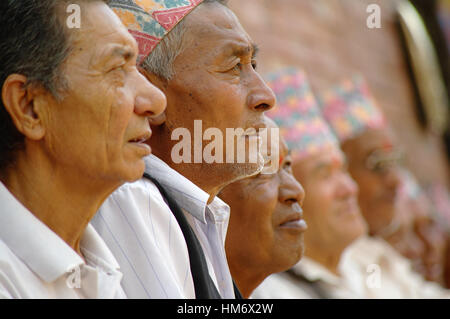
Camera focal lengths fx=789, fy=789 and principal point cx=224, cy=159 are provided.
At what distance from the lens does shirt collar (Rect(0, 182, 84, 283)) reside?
5.03 feet

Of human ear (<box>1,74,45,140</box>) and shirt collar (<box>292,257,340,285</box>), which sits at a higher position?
human ear (<box>1,74,45,140</box>)

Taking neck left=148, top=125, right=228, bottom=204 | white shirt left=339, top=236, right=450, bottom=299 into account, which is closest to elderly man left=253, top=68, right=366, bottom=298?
white shirt left=339, top=236, right=450, bottom=299

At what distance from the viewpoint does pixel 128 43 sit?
1736 mm

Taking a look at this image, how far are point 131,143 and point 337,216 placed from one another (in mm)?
2280

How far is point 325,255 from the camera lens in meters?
3.96

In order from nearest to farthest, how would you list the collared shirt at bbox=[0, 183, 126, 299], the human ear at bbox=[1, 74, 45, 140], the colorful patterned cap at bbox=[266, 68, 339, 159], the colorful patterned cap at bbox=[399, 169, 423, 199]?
the collared shirt at bbox=[0, 183, 126, 299]
the human ear at bbox=[1, 74, 45, 140]
the colorful patterned cap at bbox=[266, 68, 339, 159]
the colorful patterned cap at bbox=[399, 169, 423, 199]

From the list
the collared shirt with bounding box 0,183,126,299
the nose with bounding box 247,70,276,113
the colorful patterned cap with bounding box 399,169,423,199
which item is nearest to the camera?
the collared shirt with bounding box 0,183,126,299

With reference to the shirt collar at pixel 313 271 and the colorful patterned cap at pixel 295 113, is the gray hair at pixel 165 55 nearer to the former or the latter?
the colorful patterned cap at pixel 295 113

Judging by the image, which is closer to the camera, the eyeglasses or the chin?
the chin

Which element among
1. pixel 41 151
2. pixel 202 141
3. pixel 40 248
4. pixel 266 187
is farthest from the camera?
pixel 266 187

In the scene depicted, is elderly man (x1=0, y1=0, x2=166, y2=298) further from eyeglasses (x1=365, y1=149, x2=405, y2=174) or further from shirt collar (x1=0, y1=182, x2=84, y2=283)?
eyeglasses (x1=365, y1=149, x2=405, y2=174)

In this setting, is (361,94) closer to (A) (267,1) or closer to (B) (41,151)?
(A) (267,1)

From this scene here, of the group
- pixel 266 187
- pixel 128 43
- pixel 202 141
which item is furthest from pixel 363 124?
pixel 128 43

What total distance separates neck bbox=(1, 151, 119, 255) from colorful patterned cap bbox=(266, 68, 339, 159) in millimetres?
2143
